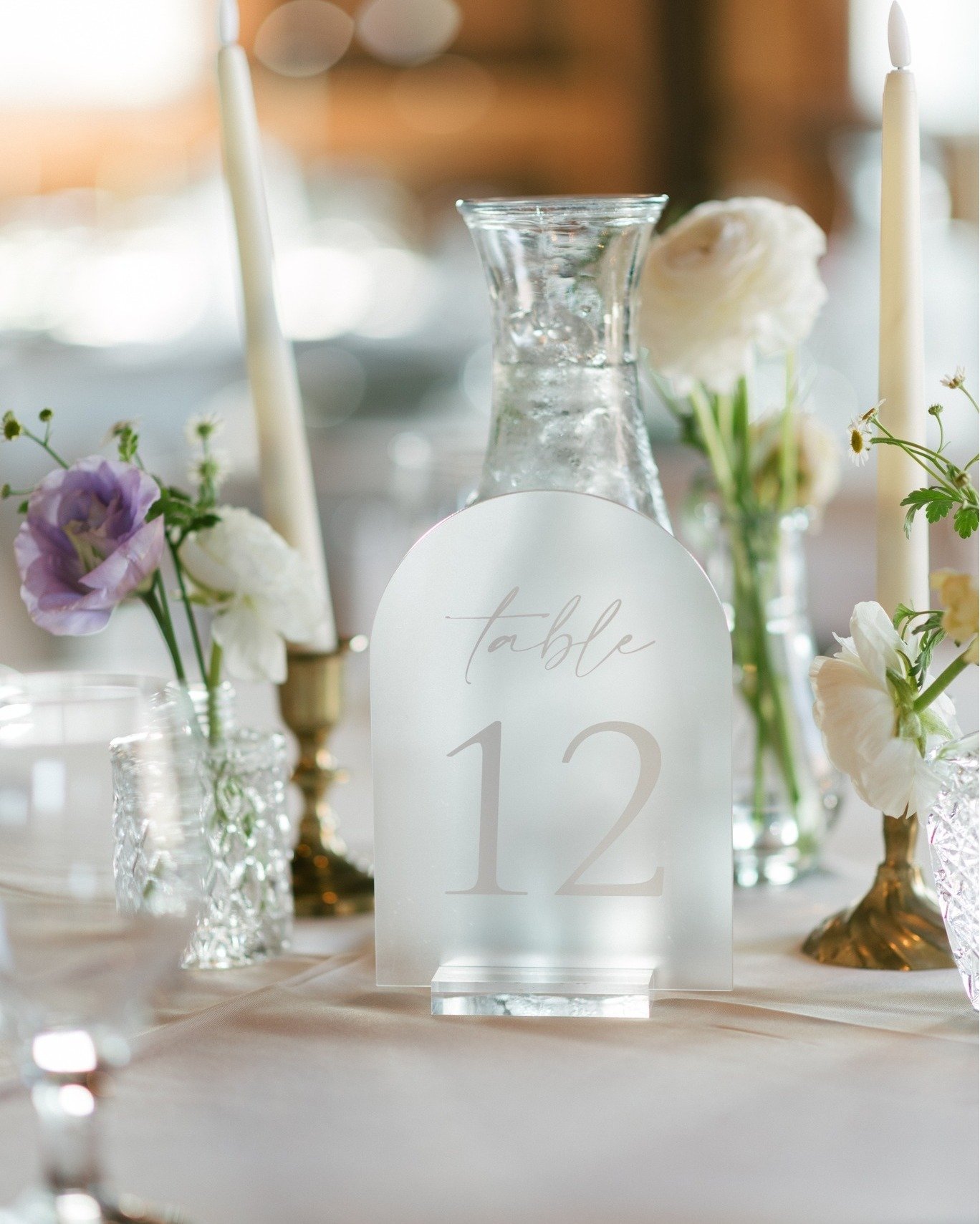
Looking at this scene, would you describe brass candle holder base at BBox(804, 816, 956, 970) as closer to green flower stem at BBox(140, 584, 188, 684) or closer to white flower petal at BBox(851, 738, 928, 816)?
white flower petal at BBox(851, 738, 928, 816)

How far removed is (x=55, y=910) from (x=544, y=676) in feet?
0.67

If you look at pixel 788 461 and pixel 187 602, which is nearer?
pixel 187 602

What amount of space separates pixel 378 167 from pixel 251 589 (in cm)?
338

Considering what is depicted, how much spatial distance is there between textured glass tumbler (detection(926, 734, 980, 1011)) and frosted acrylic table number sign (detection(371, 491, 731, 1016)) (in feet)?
0.26

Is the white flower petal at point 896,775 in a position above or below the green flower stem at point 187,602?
→ below

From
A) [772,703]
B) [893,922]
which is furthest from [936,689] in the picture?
[772,703]

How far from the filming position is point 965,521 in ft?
1.69

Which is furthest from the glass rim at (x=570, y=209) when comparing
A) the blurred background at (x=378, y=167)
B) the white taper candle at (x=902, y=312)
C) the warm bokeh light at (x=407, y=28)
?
the warm bokeh light at (x=407, y=28)

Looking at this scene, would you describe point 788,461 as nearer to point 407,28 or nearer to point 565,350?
point 565,350

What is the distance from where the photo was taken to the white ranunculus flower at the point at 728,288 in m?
0.71

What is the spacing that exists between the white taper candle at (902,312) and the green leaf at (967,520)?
0.27ft

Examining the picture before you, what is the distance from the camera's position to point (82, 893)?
1.55 ft

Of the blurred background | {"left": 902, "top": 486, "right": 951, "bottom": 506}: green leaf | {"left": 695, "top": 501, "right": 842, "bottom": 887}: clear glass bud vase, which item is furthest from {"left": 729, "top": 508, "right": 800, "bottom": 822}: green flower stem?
the blurred background

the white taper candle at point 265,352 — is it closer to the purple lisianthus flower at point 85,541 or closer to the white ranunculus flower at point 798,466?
the purple lisianthus flower at point 85,541
